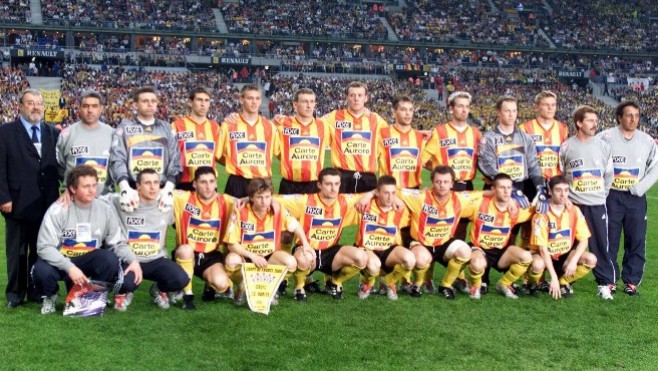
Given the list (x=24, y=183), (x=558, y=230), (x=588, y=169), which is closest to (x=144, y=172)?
(x=24, y=183)

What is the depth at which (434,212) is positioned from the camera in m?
→ 6.88

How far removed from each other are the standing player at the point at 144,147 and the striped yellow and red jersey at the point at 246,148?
612mm

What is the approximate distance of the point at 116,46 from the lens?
4303 cm

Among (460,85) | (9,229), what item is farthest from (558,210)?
(460,85)

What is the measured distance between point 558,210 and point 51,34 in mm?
41873

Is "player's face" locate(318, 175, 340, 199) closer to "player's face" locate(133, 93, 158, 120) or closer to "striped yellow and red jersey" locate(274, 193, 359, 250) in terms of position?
"striped yellow and red jersey" locate(274, 193, 359, 250)

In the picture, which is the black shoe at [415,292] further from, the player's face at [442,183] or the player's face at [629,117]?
the player's face at [629,117]

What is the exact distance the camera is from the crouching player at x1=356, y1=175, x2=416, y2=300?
6.69 metres

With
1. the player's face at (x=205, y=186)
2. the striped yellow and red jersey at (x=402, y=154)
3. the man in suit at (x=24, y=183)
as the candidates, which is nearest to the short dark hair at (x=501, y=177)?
the striped yellow and red jersey at (x=402, y=154)

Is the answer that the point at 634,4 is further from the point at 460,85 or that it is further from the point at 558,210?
the point at 558,210

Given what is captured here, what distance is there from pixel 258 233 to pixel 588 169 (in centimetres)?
332

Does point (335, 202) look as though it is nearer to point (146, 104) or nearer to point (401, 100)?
point (401, 100)

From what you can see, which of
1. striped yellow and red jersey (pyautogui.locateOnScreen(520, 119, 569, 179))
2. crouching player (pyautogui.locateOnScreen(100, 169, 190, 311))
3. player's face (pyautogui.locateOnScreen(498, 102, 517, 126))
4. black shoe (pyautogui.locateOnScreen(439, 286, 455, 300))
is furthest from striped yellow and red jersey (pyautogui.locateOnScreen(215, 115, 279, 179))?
striped yellow and red jersey (pyautogui.locateOnScreen(520, 119, 569, 179))

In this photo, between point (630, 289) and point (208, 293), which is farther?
point (630, 289)
